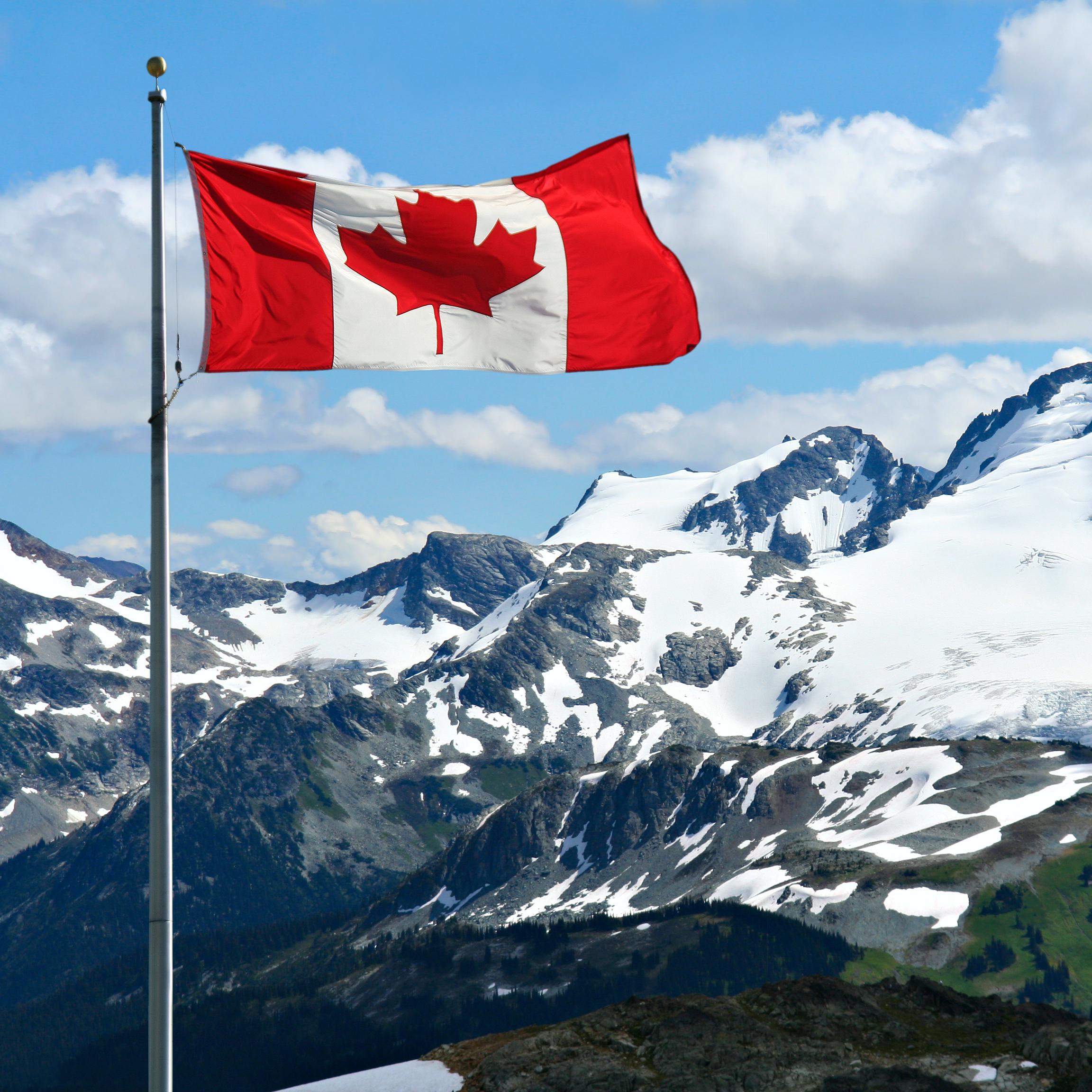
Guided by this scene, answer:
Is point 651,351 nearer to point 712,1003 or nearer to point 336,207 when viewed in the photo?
point 336,207

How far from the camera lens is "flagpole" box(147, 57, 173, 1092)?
24172 millimetres

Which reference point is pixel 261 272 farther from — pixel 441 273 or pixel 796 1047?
pixel 796 1047

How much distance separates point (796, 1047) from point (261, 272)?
4477cm

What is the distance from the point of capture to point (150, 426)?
84.0 feet

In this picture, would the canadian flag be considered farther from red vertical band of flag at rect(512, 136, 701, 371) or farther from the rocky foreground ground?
the rocky foreground ground

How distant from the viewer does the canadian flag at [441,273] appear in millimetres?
27953

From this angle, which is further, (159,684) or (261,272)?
(261,272)

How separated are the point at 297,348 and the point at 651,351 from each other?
856 cm

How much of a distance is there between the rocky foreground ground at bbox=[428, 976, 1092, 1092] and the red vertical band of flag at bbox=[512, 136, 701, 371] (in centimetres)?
3434

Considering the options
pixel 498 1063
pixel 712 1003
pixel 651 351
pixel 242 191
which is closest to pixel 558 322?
pixel 651 351

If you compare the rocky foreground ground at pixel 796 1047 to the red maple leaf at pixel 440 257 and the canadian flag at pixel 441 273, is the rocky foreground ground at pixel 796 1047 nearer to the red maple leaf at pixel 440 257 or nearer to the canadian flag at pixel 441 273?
the canadian flag at pixel 441 273

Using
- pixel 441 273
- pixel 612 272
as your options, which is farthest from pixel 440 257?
pixel 612 272

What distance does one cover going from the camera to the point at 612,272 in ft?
105

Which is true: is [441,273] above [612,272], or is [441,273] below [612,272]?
below
